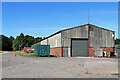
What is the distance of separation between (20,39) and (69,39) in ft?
315

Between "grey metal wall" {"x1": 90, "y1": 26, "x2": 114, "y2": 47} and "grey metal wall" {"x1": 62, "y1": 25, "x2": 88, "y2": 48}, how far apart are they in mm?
1634

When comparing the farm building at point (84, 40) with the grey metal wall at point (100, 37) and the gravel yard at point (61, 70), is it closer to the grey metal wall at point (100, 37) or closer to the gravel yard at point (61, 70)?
the grey metal wall at point (100, 37)

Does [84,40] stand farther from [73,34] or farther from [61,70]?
[61,70]

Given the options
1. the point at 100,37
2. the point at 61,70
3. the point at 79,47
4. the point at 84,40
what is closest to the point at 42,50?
the point at 79,47

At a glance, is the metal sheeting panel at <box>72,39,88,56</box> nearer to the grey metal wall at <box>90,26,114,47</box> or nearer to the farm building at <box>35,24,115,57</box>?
the farm building at <box>35,24,115,57</box>

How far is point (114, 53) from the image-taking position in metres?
38.6

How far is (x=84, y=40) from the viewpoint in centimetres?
3859

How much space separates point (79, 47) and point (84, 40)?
6.38ft

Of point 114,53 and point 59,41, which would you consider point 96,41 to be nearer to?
point 114,53

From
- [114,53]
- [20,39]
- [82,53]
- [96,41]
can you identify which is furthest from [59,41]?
[20,39]

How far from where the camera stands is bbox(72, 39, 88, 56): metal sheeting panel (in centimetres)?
3800

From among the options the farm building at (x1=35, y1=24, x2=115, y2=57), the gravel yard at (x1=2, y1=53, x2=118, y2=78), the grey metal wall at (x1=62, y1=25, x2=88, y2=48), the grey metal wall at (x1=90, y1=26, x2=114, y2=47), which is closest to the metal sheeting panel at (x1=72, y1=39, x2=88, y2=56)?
the farm building at (x1=35, y1=24, x2=115, y2=57)

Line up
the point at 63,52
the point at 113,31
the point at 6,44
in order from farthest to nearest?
the point at 6,44 → the point at 113,31 → the point at 63,52

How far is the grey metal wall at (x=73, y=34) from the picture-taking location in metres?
37.8
